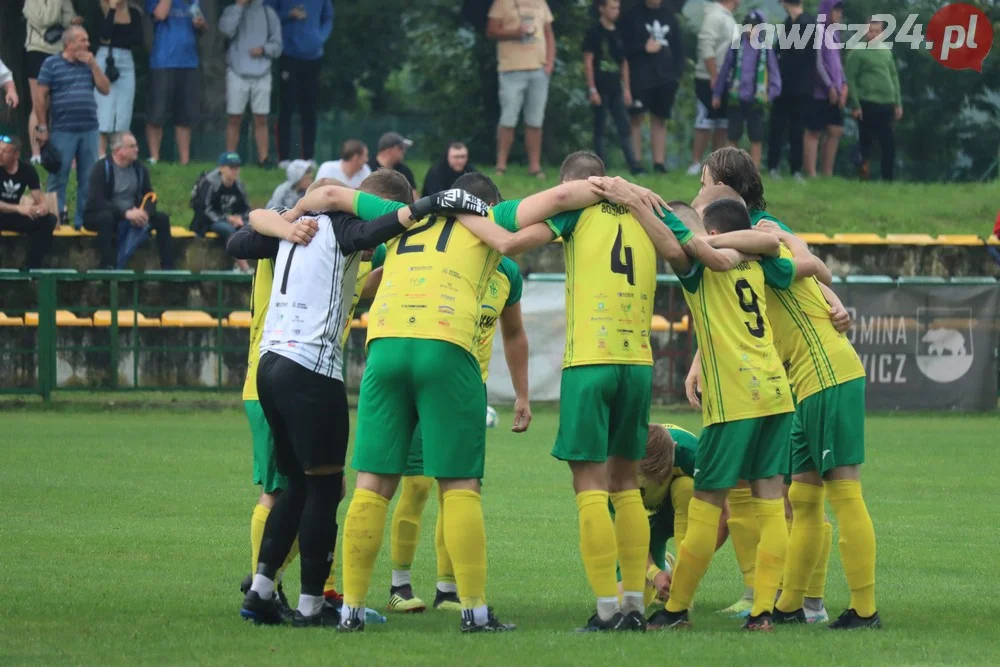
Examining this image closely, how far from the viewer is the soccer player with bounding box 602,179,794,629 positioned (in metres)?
7.52

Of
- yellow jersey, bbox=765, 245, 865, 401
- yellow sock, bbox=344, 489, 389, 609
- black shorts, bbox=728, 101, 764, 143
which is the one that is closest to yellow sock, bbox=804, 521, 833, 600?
yellow jersey, bbox=765, 245, 865, 401

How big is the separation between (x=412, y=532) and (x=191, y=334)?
33.9 ft

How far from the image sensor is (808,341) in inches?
313

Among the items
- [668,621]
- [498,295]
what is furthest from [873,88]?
[668,621]

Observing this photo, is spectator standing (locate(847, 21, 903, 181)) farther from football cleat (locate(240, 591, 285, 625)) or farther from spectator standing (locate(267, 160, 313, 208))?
football cleat (locate(240, 591, 285, 625))

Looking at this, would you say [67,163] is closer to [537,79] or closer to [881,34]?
[537,79]

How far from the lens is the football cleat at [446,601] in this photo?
8.33 meters

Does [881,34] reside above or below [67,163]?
above

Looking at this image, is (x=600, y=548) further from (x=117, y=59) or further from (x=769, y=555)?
(x=117, y=59)

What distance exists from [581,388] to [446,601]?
5.18 feet

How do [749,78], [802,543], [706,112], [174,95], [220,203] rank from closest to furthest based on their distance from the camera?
[802,543] < [220,203] < [174,95] < [749,78] < [706,112]

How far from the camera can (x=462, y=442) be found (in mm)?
7340

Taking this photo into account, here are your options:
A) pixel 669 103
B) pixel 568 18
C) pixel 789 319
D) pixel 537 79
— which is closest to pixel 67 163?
pixel 537 79

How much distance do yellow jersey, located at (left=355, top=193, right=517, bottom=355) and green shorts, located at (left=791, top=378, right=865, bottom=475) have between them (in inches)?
66.3
